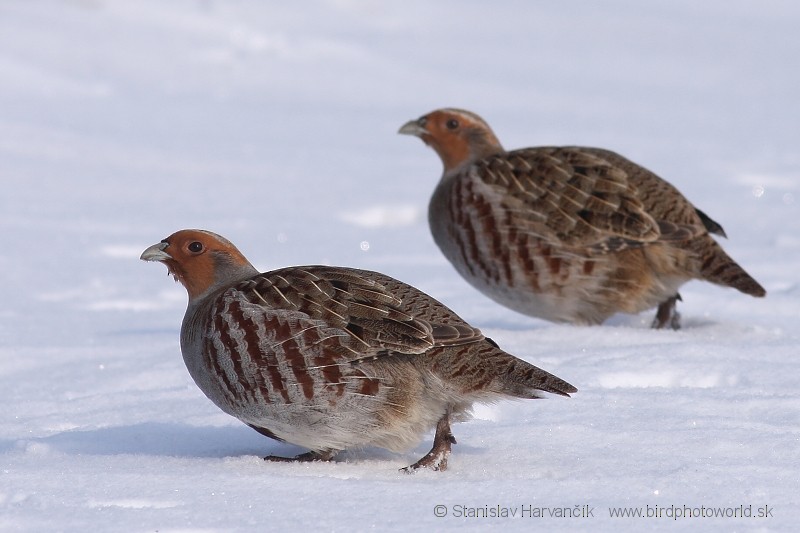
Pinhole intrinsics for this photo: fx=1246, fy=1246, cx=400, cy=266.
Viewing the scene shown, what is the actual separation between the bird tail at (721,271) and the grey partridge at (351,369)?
7.32ft

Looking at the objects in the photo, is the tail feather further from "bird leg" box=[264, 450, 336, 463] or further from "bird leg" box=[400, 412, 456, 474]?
"bird leg" box=[264, 450, 336, 463]

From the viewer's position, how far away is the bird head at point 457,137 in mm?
6699

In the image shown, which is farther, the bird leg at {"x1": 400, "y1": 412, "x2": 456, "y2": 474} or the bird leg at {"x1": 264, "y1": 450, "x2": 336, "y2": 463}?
the bird leg at {"x1": 264, "y1": 450, "x2": 336, "y2": 463}

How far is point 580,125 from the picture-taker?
43.0 feet

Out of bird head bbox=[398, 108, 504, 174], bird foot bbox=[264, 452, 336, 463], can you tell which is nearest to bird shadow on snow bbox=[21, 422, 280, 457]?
bird foot bbox=[264, 452, 336, 463]

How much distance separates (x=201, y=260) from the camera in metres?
4.28

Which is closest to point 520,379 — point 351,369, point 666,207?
point 351,369

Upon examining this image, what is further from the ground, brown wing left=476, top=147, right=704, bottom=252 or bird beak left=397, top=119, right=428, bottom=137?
bird beak left=397, top=119, right=428, bottom=137

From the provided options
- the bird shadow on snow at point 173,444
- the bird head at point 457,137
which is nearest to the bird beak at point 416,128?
the bird head at point 457,137

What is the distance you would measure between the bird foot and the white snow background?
11 cm

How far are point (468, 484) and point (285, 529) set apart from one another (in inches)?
24.9

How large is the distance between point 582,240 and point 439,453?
2.49 metres

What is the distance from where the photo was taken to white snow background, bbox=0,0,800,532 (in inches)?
132

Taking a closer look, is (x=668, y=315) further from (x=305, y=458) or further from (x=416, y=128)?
(x=305, y=458)
